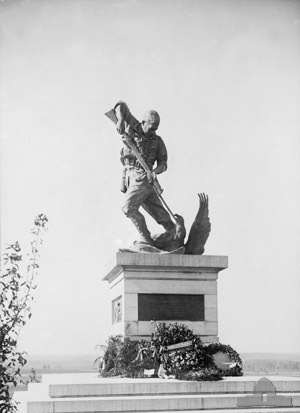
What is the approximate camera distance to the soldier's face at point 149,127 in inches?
545

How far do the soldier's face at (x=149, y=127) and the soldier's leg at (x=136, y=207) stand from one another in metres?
1.23

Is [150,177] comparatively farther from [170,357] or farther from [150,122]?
[170,357]

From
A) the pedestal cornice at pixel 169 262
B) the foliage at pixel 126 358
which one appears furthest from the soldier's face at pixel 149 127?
the foliage at pixel 126 358

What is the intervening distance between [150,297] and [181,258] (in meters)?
1.01

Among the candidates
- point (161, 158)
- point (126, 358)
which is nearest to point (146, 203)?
point (161, 158)

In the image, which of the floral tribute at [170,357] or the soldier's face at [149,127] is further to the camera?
the soldier's face at [149,127]

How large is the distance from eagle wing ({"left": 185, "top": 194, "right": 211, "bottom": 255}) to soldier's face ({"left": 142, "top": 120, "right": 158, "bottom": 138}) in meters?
1.73

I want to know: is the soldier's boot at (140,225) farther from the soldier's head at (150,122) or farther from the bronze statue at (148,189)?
the soldier's head at (150,122)

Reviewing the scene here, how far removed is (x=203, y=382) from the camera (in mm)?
10602

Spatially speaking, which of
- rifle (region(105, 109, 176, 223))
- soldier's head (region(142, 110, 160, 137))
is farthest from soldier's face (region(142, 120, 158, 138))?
rifle (region(105, 109, 176, 223))

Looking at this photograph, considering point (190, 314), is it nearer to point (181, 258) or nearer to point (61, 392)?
point (181, 258)

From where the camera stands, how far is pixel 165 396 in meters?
10.2

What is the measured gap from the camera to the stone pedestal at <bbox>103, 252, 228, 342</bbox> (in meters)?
12.6

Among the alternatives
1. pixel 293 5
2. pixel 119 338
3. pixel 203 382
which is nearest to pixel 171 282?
pixel 119 338
